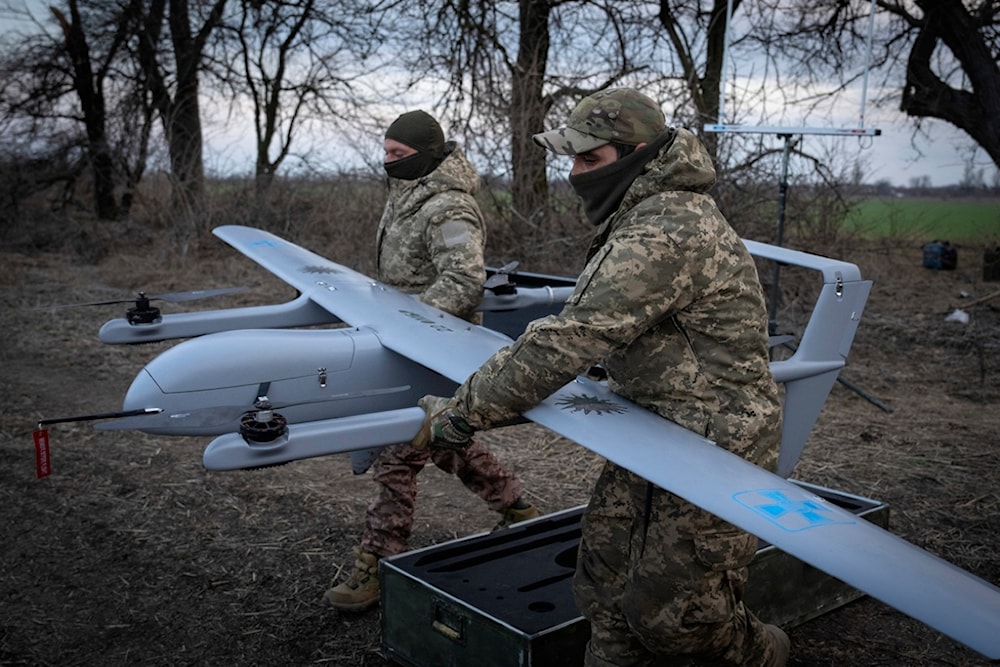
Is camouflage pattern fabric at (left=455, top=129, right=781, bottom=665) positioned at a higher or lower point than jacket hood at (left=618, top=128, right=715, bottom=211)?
lower

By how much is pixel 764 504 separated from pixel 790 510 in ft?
0.22

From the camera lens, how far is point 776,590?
157 inches

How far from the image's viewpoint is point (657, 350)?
2.84m

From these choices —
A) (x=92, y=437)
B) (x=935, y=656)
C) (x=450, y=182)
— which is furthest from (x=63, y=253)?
(x=935, y=656)

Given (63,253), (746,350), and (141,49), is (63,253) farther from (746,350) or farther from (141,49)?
(746,350)

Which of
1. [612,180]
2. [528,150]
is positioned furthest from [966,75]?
[612,180]

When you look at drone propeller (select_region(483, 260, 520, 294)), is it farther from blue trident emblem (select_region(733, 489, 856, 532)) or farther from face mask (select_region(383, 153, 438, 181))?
blue trident emblem (select_region(733, 489, 856, 532))

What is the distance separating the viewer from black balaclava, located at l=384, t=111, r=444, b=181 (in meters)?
4.49

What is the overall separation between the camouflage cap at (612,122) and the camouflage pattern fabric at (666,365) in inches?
4.0

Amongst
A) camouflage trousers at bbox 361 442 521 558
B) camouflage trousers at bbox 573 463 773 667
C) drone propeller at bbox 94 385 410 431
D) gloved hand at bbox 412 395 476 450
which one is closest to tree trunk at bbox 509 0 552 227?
camouflage trousers at bbox 361 442 521 558

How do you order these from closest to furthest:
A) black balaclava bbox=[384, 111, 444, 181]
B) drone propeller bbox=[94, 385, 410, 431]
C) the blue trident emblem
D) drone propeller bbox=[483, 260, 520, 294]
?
1. the blue trident emblem
2. drone propeller bbox=[94, 385, 410, 431]
3. black balaclava bbox=[384, 111, 444, 181]
4. drone propeller bbox=[483, 260, 520, 294]

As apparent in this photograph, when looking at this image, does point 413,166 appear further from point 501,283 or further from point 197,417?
point 197,417

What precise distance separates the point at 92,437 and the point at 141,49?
11346mm

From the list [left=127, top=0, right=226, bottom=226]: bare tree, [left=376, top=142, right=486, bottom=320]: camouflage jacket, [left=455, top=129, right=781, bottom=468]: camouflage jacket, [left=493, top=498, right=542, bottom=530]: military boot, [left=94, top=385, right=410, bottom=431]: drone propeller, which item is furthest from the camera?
[left=127, top=0, right=226, bottom=226]: bare tree
